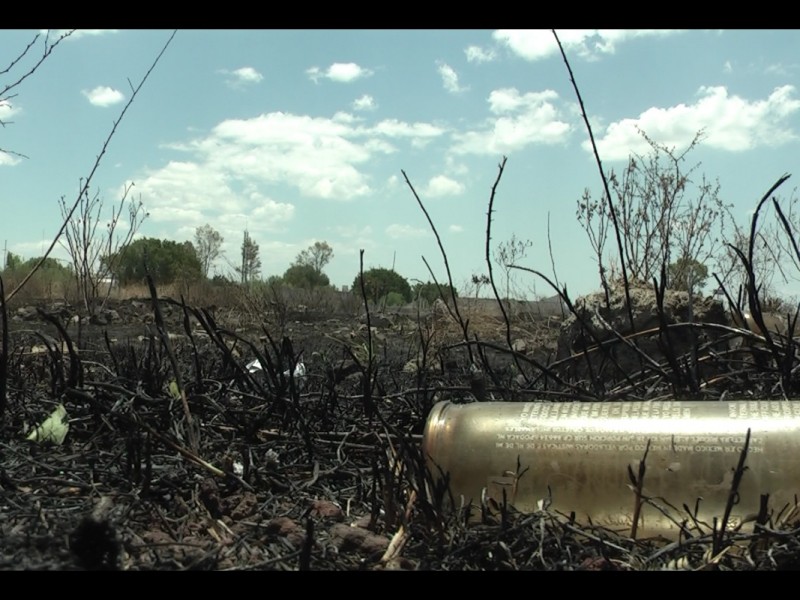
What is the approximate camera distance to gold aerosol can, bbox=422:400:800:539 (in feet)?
6.41

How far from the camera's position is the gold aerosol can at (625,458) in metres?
1.95

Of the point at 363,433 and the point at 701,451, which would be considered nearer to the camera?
the point at 701,451

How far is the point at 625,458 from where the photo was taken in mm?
2051

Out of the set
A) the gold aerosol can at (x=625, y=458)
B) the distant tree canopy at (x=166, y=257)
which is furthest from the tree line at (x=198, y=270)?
the gold aerosol can at (x=625, y=458)

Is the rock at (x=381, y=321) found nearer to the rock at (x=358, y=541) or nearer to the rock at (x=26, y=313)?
the rock at (x=26, y=313)

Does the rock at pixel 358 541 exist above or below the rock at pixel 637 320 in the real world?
below

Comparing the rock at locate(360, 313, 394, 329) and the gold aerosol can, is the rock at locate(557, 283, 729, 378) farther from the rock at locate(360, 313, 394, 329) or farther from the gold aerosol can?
the rock at locate(360, 313, 394, 329)

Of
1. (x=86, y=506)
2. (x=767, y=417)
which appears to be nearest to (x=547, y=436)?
(x=767, y=417)

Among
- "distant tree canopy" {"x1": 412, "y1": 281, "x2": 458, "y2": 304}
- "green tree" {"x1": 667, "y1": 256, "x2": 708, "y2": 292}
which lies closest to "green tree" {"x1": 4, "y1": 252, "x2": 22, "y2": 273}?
"distant tree canopy" {"x1": 412, "y1": 281, "x2": 458, "y2": 304}

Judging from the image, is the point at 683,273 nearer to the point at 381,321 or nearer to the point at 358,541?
the point at 381,321

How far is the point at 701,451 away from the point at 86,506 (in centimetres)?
155
